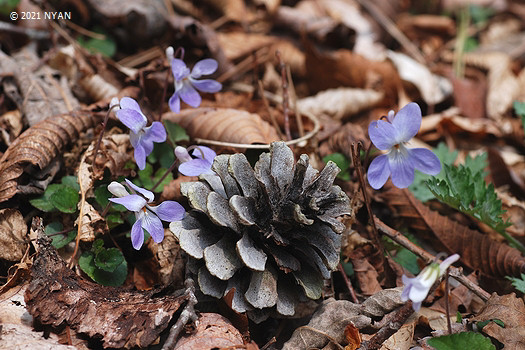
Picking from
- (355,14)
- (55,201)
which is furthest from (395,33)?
(55,201)

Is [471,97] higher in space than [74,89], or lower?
lower

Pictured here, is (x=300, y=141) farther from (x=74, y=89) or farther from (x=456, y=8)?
(x=456, y=8)

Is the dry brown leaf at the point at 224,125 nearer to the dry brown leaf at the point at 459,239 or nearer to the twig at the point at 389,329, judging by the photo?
the dry brown leaf at the point at 459,239

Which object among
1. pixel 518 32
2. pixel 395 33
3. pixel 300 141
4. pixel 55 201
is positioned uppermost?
pixel 55 201

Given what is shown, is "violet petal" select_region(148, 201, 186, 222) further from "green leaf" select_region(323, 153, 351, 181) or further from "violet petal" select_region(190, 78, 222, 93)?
"green leaf" select_region(323, 153, 351, 181)

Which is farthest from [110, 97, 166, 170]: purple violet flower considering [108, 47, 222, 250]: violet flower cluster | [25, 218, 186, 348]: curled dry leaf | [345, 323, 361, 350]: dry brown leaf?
[345, 323, 361, 350]: dry brown leaf
